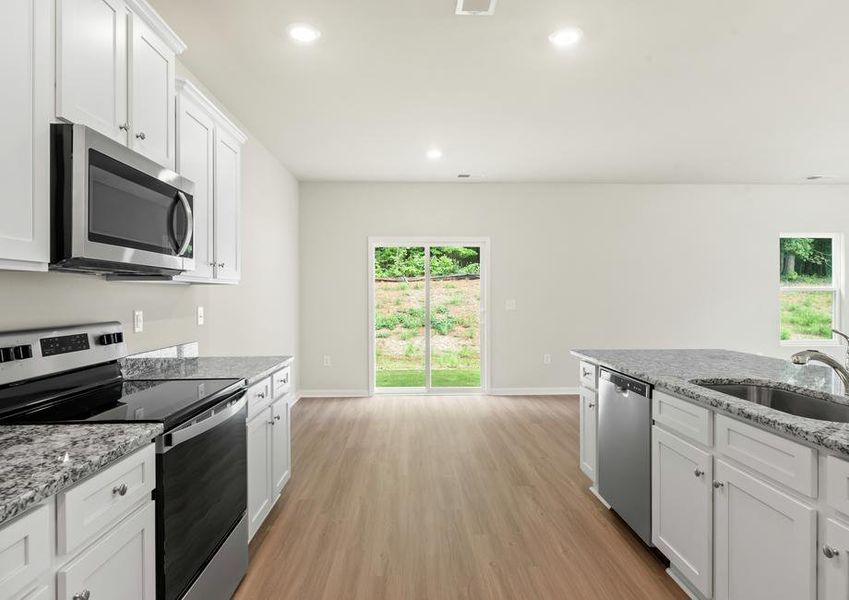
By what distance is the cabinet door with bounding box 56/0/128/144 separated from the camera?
1.38 meters

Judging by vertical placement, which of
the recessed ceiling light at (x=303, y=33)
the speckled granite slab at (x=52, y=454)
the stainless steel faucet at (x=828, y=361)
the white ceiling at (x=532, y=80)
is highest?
the white ceiling at (x=532, y=80)

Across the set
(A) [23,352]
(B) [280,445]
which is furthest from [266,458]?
(A) [23,352]

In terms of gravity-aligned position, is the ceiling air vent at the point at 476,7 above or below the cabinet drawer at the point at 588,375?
above

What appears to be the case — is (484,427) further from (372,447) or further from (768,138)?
(768,138)

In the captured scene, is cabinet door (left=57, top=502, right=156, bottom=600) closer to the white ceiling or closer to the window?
the white ceiling

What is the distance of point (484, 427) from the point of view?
4.40 meters

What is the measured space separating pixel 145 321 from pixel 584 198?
5.16 meters

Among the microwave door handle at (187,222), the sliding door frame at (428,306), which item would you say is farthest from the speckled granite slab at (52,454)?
the sliding door frame at (428,306)

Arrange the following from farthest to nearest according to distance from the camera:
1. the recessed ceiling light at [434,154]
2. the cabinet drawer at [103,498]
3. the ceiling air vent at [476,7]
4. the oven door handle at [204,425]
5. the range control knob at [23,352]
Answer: the recessed ceiling light at [434,154]
the ceiling air vent at [476,7]
the range control knob at [23,352]
the oven door handle at [204,425]
the cabinet drawer at [103,498]

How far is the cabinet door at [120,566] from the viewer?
3.34 ft

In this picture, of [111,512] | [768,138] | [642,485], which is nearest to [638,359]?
[642,485]

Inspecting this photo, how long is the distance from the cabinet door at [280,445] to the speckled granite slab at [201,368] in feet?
0.81

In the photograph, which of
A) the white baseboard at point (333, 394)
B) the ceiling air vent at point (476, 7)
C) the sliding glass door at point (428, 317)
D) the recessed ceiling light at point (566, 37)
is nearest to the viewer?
the ceiling air vent at point (476, 7)

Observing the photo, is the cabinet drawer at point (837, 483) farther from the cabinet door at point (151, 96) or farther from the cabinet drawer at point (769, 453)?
the cabinet door at point (151, 96)
